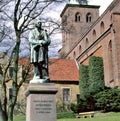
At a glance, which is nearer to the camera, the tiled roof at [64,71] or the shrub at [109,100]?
the shrub at [109,100]

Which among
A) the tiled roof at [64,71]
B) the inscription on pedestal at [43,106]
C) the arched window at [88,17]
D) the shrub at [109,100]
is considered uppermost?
the arched window at [88,17]

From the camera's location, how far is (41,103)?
1291 cm

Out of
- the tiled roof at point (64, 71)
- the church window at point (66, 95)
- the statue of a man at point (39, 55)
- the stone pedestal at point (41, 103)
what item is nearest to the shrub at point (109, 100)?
the tiled roof at point (64, 71)

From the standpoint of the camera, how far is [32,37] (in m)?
13.8

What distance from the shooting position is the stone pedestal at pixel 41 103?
12.8 m

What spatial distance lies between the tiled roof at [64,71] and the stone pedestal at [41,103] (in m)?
32.3

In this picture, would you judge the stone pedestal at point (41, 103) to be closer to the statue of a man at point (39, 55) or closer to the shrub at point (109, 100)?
the statue of a man at point (39, 55)

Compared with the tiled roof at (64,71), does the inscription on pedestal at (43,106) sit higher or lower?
lower

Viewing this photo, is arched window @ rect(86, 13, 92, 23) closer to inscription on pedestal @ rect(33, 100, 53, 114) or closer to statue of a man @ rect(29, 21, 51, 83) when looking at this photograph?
statue of a man @ rect(29, 21, 51, 83)

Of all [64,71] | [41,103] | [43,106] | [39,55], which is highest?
[64,71]

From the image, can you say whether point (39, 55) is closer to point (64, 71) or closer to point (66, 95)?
point (66, 95)

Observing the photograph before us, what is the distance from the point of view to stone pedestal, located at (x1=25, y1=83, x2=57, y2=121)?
12.8m

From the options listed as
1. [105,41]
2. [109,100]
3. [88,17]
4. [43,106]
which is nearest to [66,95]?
[105,41]

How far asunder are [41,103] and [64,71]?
1450 inches
